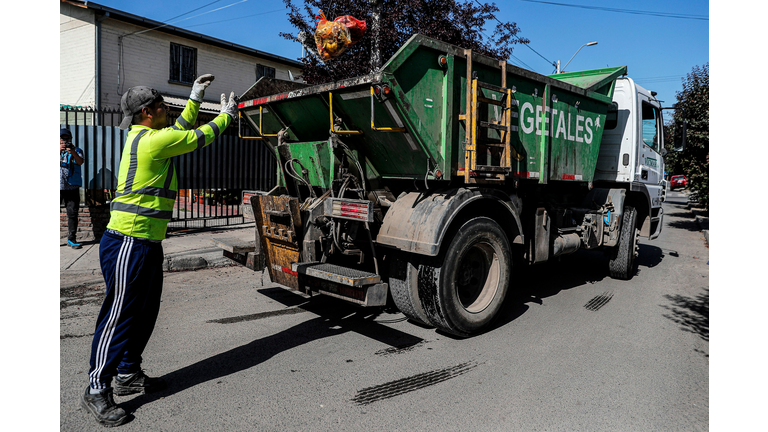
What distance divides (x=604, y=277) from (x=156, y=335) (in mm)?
6266

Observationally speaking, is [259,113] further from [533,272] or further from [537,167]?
[533,272]

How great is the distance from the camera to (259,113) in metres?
5.33

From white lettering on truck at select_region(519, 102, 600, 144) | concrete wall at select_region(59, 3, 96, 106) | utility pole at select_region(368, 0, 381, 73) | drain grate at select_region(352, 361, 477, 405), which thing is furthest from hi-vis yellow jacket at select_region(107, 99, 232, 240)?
concrete wall at select_region(59, 3, 96, 106)

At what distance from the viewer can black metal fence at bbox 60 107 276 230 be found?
8992mm

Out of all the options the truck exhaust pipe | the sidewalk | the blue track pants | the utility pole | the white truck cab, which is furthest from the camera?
the utility pole

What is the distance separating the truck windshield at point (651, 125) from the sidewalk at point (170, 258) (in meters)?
6.58

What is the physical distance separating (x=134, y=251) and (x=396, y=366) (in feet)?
6.82

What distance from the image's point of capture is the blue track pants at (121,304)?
3.08 meters

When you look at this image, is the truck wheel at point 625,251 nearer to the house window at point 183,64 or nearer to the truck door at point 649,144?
the truck door at point 649,144

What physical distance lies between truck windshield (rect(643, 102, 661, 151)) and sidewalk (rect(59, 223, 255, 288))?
6575 mm

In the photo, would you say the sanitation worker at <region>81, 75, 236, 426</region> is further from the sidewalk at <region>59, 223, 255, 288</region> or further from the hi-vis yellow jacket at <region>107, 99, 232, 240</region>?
the sidewalk at <region>59, 223, 255, 288</region>

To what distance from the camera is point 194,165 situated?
400 inches

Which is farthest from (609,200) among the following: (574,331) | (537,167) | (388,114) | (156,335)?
(156,335)

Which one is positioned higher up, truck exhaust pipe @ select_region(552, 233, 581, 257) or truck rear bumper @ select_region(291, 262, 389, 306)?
truck exhaust pipe @ select_region(552, 233, 581, 257)
